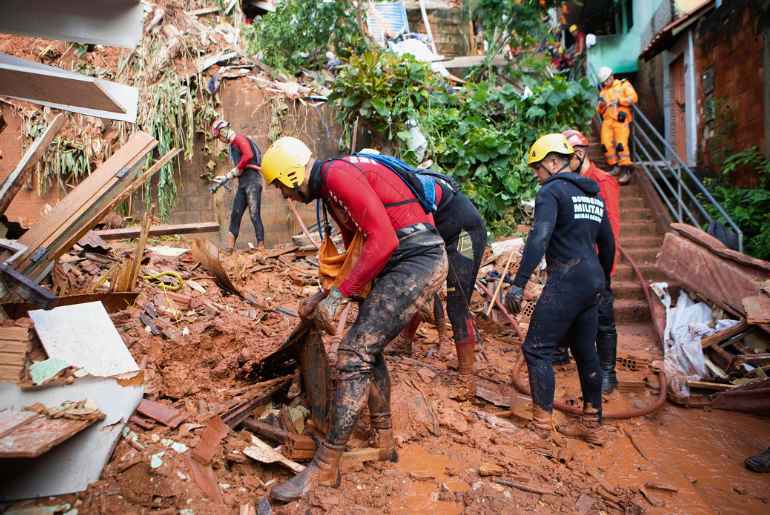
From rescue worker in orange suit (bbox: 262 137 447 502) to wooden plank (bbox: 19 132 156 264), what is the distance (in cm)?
250

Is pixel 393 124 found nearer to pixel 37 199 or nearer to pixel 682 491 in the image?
pixel 37 199

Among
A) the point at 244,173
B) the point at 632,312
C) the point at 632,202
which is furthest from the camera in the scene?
the point at 632,202

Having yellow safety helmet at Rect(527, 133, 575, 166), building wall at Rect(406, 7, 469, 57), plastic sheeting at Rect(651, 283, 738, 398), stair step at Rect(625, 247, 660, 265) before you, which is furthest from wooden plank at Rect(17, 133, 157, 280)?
building wall at Rect(406, 7, 469, 57)

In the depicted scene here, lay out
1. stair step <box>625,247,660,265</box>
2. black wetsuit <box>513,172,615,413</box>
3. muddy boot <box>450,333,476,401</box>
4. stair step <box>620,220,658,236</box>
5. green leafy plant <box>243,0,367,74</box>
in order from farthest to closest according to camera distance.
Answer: green leafy plant <box>243,0,367,74</box>
stair step <box>620,220,658,236</box>
stair step <box>625,247,660,265</box>
muddy boot <box>450,333,476,401</box>
black wetsuit <box>513,172,615,413</box>

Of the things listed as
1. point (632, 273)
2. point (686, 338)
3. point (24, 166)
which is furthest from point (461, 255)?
point (632, 273)

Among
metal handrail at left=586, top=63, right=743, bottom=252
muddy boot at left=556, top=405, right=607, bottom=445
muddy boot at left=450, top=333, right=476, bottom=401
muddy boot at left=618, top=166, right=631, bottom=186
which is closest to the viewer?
muddy boot at left=556, top=405, right=607, bottom=445

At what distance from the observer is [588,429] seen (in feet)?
12.8

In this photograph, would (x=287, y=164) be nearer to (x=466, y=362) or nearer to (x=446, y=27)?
(x=466, y=362)

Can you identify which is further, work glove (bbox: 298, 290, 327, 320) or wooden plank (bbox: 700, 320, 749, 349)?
wooden plank (bbox: 700, 320, 749, 349)

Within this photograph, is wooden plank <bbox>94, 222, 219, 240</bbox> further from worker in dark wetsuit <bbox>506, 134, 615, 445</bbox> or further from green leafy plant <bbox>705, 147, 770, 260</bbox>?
green leafy plant <bbox>705, 147, 770, 260</bbox>

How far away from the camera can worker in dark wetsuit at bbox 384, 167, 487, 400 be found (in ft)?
14.5

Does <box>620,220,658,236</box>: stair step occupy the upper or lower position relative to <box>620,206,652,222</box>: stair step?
lower

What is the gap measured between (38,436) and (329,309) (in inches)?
62.7

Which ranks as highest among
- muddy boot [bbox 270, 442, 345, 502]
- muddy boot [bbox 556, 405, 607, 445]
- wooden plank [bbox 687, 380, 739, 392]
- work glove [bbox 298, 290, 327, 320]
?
work glove [bbox 298, 290, 327, 320]
